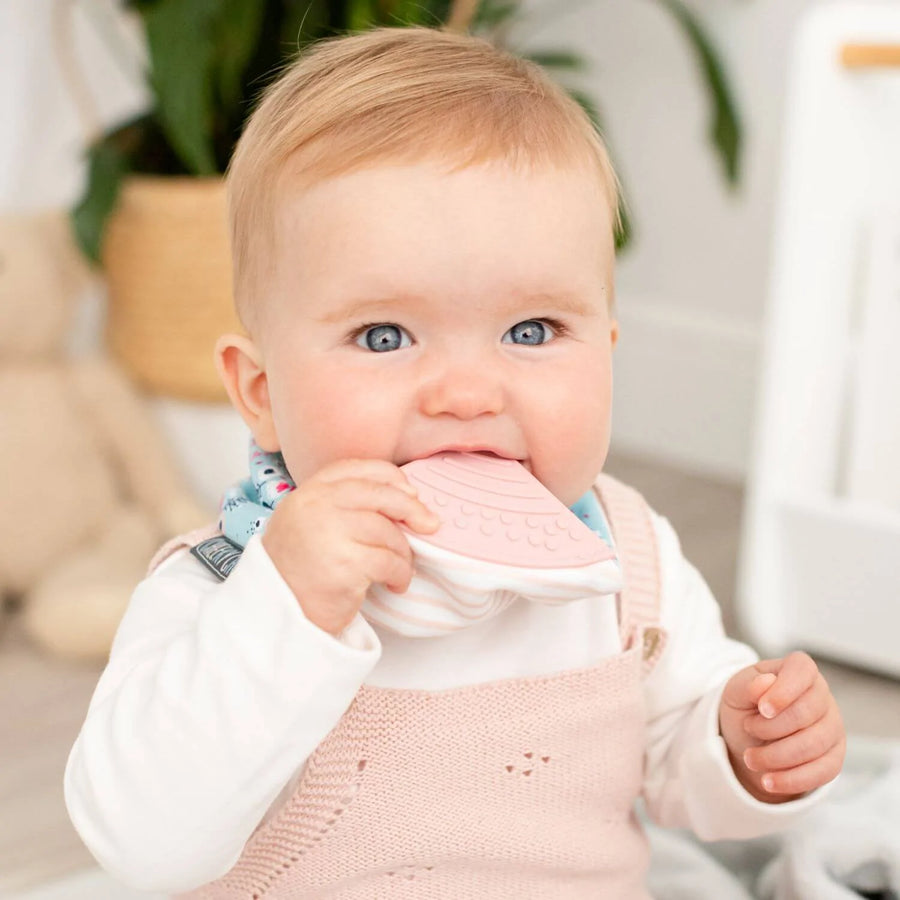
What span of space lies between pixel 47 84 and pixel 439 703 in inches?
59.0

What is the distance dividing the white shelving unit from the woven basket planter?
71 centimetres

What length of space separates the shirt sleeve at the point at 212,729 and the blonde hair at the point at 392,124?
0.19 metres

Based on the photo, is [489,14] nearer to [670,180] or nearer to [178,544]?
[670,180]

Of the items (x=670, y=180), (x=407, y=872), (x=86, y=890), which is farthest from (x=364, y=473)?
(x=670, y=180)

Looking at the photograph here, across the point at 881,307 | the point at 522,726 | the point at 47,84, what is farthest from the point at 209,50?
the point at 522,726

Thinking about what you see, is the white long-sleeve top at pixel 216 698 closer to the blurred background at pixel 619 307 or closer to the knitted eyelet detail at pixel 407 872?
the knitted eyelet detail at pixel 407 872

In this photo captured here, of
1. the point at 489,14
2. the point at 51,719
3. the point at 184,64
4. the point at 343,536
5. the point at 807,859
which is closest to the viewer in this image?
Result: the point at 343,536

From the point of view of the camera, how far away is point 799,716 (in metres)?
0.72

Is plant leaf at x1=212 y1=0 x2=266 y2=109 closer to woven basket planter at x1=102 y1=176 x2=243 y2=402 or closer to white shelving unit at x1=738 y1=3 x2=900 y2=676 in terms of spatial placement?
woven basket planter at x1=102 y1=176 x2=243 y2=402

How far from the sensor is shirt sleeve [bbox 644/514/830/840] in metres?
0.77

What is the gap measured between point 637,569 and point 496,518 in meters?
0.20

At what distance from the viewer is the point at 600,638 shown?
0.77 meters

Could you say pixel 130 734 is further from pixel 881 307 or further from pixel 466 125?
pixel 881 307

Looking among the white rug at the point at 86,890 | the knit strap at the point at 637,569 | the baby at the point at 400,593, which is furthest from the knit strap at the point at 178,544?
the white rug at the point at 86,890
